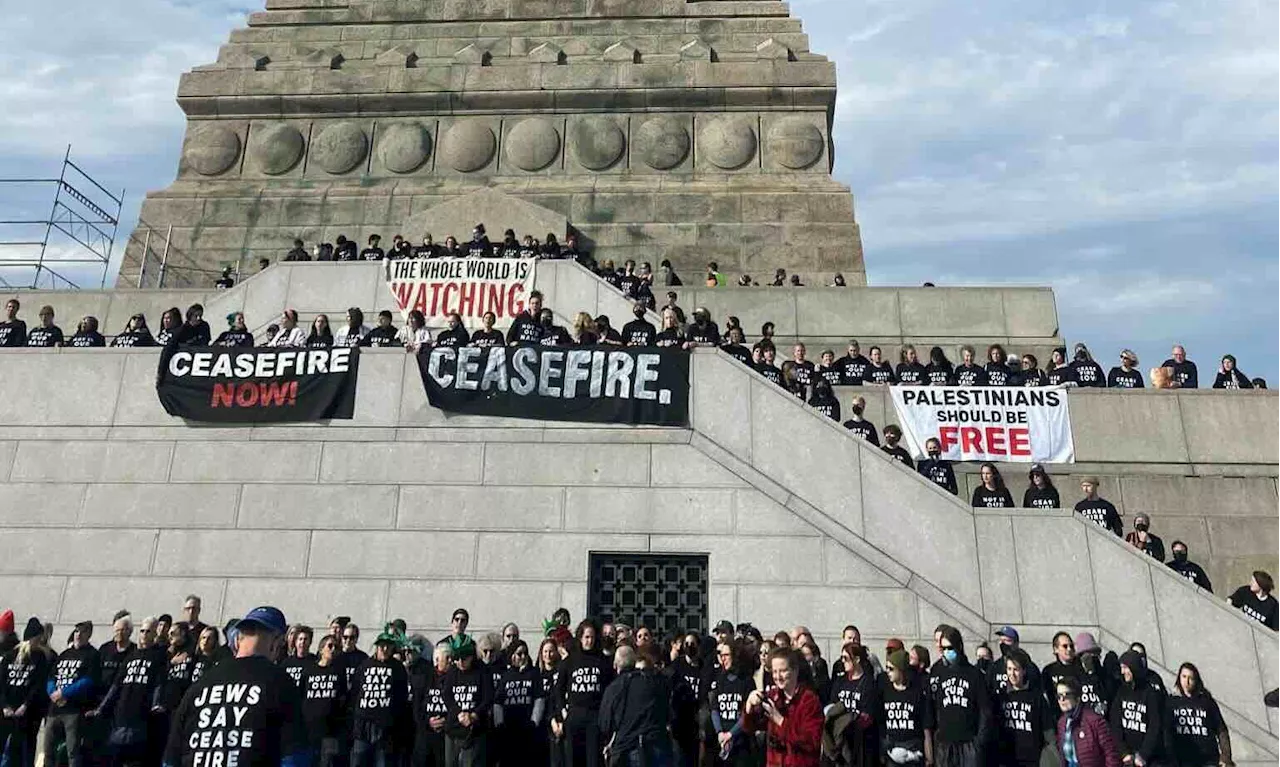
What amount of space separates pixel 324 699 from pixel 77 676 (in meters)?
2.38

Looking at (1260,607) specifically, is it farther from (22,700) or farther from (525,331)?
(22,700)

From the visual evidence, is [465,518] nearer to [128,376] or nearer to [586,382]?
[586,382]

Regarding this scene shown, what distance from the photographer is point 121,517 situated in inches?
545

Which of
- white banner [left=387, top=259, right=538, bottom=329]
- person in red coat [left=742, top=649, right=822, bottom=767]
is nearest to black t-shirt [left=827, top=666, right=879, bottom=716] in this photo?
person in red coat [left=742, top=649, right=822, bottom=767]

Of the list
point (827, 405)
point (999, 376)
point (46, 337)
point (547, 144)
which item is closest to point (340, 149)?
point (547, 144)

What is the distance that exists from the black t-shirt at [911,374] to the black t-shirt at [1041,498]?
3.36m

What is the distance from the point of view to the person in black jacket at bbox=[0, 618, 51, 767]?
9.76 meters

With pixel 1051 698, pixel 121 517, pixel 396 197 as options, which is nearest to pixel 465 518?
pixel 121 517

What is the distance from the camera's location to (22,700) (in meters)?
9.83

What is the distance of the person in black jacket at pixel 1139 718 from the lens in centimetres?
921

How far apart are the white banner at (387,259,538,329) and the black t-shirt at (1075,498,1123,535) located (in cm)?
991

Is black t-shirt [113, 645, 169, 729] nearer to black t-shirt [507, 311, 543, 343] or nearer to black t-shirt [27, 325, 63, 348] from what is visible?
black t-shirt [507, 311, 543, 343]

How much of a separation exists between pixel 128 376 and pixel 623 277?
8853mm

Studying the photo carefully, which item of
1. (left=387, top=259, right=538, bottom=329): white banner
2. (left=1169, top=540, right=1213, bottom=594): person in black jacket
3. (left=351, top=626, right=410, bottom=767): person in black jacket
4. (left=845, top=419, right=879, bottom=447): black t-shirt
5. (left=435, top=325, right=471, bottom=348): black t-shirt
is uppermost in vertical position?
(left=387, top=259, right=538, bottom=329): white banner
